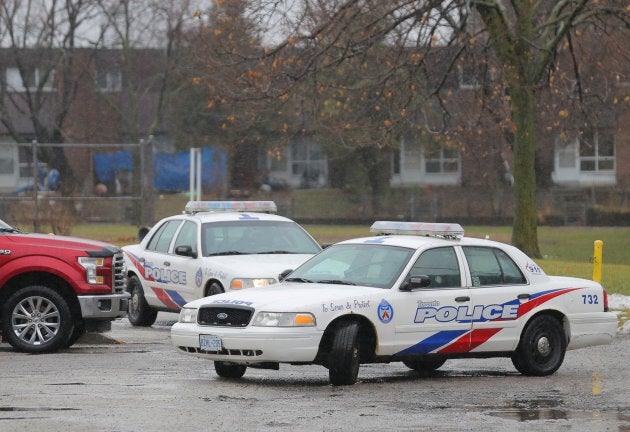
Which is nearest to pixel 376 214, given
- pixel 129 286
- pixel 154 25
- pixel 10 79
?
pixel 154 25

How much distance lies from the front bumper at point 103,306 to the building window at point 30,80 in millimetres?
37527

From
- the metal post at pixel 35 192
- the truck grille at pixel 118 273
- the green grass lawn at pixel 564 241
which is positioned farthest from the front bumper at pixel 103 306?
the metal post at pixel 35 192

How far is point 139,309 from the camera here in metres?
17.7

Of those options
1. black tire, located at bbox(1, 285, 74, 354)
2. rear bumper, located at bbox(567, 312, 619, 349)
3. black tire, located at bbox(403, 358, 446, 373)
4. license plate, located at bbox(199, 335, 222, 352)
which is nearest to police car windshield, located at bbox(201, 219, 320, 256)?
black tire, located at bbox(1, 285, 74, 354)

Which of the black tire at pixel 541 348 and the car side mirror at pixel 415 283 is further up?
the car side mirror at pixel 415 283

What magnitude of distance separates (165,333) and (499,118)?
2140cm

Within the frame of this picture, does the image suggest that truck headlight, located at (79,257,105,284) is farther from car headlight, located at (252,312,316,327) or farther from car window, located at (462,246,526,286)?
car window, located at (462,246,526,286)

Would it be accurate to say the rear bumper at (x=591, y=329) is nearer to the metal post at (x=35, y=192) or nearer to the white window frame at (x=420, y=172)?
the metal post at (x=35, y=192)

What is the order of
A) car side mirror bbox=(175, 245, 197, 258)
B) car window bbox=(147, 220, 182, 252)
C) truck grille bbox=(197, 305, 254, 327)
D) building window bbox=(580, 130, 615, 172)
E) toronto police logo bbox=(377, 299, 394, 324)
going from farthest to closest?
building window bbox=(580, 130, 615, 172) < car window bbox=(147, 220, 182, 252) < car side mirror bbox=(175, 245, 197, 258) < toronto police logo bbox=(377, 299, 394, 324) < truck grille bbox=(197, 305, 254, 327)

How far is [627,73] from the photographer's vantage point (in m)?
32.8

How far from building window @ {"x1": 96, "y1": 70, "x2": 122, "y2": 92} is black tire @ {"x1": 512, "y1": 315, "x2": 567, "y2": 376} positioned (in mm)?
42574

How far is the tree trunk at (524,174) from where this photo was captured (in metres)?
29.6

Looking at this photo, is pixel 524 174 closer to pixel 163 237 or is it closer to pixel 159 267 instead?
pixel 163 237

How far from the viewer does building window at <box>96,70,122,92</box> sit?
53719mm
